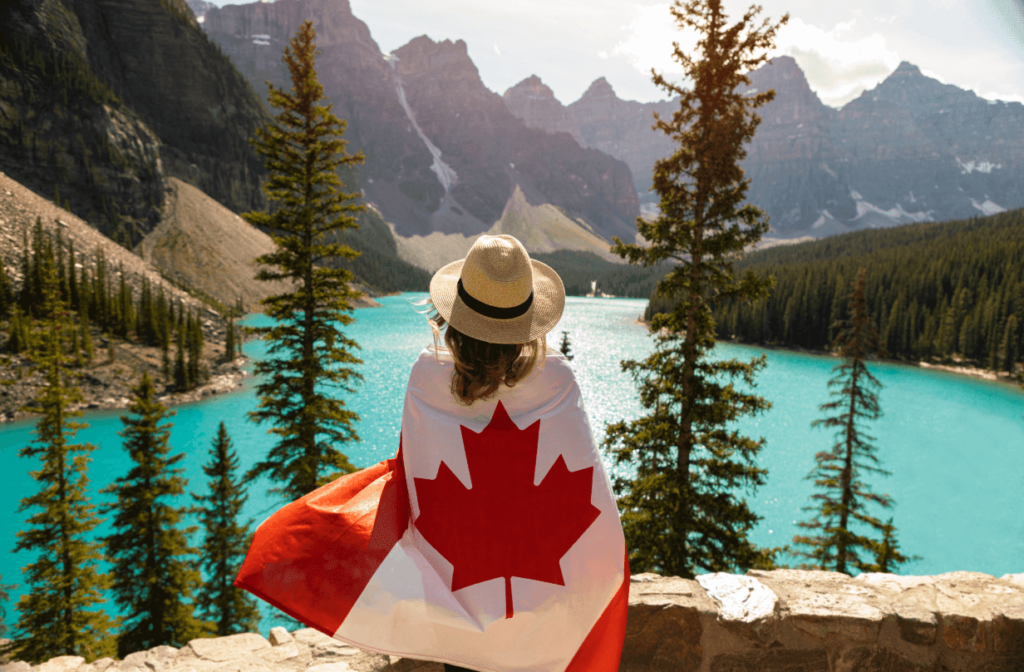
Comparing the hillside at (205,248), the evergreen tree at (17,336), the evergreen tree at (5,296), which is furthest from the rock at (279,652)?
the hillside at (205,248)

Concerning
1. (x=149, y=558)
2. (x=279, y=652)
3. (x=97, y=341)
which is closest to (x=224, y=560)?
(x=149, y=558)

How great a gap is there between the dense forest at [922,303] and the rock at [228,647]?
62.3 metres

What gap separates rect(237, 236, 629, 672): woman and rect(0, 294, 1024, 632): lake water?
19484 millimetres

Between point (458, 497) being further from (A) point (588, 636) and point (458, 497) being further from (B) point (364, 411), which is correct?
(B) point (364, 411)

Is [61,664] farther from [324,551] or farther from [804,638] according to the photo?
[804,638]

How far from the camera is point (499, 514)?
193 centimetres

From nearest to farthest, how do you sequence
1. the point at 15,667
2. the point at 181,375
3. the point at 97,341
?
1. the point at 15,667
2. the point at 181,375
3. the point at 97,341

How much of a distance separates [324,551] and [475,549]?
0.62 meters

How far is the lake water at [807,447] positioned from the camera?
22719mm

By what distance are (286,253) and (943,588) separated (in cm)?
1378

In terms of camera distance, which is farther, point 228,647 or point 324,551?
point 228,647

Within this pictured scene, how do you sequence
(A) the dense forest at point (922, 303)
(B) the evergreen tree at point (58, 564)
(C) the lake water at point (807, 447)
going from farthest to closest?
1. (A) the dense forest at point (922, 303)
2. (C) the lake water at point (807, 447)
3. (B) the evergreen tree at point (58, 564)

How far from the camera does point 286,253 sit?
13.2m

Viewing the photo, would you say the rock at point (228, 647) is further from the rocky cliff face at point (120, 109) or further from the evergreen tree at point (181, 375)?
the rocky cliff face at point (120, 109)
